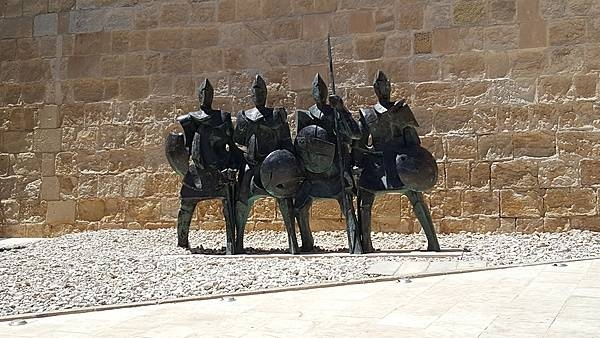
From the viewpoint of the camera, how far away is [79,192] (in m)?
9.45

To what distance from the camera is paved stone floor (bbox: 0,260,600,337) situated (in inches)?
134

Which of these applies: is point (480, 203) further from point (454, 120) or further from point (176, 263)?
point (176, 263)

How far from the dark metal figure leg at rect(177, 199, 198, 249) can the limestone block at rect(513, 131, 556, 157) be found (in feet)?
12.4

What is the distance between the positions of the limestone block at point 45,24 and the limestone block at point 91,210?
2.43m

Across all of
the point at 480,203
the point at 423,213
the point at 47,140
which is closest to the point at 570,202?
the point at 480,203

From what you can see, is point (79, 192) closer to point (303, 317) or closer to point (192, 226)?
point (192, 226)

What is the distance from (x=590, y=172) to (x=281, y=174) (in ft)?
12.4

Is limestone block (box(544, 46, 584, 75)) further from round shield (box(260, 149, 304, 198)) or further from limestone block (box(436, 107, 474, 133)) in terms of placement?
round shield (box(260, 149, 304, 198))

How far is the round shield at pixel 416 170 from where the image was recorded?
6145mm

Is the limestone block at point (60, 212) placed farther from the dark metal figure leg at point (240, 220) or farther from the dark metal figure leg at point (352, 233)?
the dark metal figure leg at point (352, 233)

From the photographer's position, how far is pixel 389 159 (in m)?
6.32

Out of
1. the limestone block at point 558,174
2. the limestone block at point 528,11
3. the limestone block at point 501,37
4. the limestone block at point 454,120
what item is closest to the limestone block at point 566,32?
the limestone block at point 528,11

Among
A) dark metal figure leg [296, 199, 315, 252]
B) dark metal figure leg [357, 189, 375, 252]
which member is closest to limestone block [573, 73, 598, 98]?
dark metal figure leg [357, 189, 375, 252]

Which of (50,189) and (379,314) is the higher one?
(50,189)
